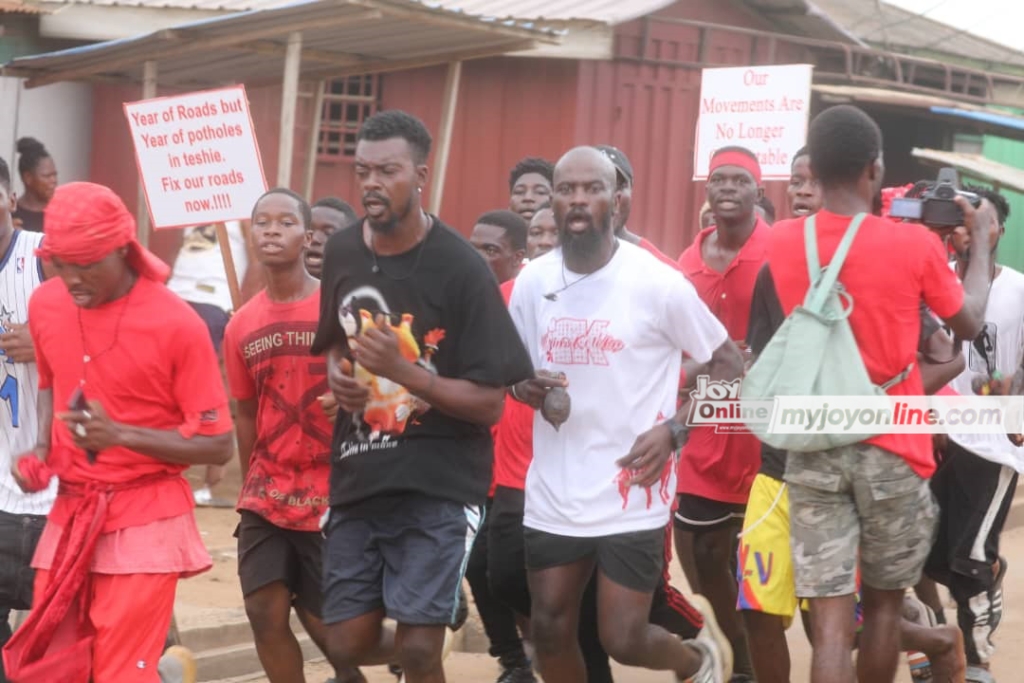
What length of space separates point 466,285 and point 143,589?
1406 millimetres

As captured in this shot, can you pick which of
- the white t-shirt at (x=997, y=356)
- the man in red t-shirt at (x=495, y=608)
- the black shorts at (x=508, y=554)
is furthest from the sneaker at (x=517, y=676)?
the white t-shirt at (x=997, y=356)

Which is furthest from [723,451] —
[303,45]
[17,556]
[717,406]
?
[303,45]

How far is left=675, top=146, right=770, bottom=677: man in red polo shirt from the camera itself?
271 inches

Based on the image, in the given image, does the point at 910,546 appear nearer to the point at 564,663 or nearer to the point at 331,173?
the point at 564,663

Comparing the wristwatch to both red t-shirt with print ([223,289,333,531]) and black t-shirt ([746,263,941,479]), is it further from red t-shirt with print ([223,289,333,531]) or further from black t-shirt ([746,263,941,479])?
red t-shirt with print ([223,289,333,531])

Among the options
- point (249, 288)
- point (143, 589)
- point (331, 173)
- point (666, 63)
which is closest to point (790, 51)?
point (666, 63)

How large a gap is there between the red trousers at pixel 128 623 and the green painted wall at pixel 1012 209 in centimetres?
1711

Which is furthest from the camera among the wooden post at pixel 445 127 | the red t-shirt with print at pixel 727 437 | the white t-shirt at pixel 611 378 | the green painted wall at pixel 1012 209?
the green painted wall at pixel 1012 209

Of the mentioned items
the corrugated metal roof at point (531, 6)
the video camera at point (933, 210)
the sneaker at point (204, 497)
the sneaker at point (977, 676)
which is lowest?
the sneaker at point (204, 497)

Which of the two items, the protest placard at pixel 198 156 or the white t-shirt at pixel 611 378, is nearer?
the white t-shirt at pixel 611 378

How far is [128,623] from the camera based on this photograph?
16.5ft

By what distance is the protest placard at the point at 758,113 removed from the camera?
1130 centimetres

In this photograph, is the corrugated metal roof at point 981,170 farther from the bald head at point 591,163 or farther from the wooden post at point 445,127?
the bald head at point 591,163

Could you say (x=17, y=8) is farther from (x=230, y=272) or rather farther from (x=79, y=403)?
(x=79, y=403)
